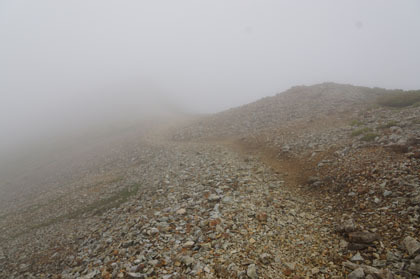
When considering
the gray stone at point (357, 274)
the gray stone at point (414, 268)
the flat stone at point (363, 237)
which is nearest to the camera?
the gray stone at point (414, 268)

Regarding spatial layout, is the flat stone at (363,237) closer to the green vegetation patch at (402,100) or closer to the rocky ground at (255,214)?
the rocky ground at (255,214)

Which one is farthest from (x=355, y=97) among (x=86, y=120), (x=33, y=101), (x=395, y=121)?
(x=33, y=101)

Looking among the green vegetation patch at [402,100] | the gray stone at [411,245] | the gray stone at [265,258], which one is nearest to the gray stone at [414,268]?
the gray stone at [411,245]

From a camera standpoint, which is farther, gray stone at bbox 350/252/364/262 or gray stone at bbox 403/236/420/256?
gray stone at bbox 350/252/364/262

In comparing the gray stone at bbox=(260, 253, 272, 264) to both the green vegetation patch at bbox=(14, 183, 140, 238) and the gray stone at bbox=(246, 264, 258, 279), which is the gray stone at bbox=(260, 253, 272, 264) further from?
the green vegetation patch at bbox=(14, 183, 140, 238)

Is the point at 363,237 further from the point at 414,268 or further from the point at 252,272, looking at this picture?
the point at 252,272

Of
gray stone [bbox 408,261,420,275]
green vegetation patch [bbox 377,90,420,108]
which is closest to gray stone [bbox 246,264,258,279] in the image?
gray stone [bbox 408,261,420,275]

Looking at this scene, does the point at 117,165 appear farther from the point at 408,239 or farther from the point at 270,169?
the point at 408,239

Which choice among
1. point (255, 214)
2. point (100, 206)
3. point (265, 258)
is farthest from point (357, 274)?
point (100, 206)

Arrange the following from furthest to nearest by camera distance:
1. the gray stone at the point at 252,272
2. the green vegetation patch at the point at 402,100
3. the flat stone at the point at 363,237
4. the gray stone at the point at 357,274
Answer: the green vegetation patch at the point at 402,100 < the flat stone at the point at 363,237 < the gray stone at the point at 252,272 < the gray stone at the point at 357,274

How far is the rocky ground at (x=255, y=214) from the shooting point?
7.25m

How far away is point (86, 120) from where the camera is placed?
7644 centimetres

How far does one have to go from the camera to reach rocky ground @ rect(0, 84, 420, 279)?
23.8 ft

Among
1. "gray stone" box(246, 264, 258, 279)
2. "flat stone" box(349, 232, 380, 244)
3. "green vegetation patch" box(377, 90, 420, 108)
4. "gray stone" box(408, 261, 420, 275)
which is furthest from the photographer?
"green vegetation patch" box(377, 90, 420, 108)
